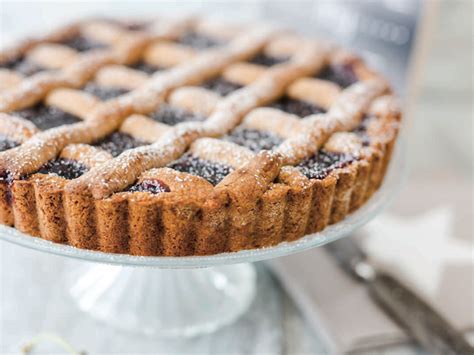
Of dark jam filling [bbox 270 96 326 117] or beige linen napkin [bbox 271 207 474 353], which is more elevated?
dark jam filling [bbox 270 96 326 117]

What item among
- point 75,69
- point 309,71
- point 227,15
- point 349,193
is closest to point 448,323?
point 349,193

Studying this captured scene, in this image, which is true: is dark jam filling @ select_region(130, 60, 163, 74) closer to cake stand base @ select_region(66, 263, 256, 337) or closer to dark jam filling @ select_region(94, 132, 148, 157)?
dark jam filling @ select_region(94, 132, 148, 157)

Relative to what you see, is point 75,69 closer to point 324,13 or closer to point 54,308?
point 54,308

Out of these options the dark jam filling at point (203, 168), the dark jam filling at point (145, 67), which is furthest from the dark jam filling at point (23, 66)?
the dark jam filling at point (203, 168)

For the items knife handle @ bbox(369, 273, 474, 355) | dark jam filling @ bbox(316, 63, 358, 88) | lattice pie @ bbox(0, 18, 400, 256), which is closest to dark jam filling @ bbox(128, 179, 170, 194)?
lattice pie @ bbox(0, 18, 400, 256)

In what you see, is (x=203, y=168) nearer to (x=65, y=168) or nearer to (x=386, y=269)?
(x=65, y=168)

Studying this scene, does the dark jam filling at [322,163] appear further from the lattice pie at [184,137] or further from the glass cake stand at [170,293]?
the glass cake stand at [170,293]

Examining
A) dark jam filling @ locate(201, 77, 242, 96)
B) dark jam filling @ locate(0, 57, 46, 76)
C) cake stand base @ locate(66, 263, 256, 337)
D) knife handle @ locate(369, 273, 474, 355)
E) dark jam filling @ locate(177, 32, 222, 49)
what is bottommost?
cake stand base @ locate(66, 263, 256, 337)
